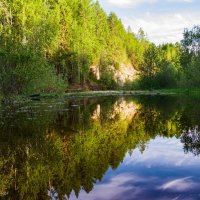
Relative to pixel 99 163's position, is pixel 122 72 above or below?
above

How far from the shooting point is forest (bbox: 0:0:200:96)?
3463 cm

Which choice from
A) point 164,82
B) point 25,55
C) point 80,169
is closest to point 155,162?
point 80,169

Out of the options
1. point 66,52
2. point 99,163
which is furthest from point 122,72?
Answer: point 99,163

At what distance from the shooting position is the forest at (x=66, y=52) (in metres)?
34.6

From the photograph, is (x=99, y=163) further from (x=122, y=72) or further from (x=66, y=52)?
(x=122, y=72)

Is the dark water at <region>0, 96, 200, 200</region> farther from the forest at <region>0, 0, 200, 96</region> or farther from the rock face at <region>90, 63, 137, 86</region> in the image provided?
the rock face at <region>90, 63, 137, 86</region>

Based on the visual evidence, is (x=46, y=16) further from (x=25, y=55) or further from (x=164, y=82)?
(x=164, y=82)

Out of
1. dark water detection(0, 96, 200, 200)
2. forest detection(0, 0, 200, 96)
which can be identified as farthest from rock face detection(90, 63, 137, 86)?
dark water detection(0, 96, 200, 200)

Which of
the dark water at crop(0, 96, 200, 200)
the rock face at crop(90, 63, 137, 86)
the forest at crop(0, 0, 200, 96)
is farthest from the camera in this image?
the rock face at crop(90, 63, 137, 86)

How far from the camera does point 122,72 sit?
12456cm

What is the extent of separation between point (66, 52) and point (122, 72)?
48852 mm

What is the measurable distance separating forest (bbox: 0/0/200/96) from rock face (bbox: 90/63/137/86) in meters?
0.40

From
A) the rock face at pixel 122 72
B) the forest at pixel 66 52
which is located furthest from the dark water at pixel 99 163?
the rock face at pixel 122 72

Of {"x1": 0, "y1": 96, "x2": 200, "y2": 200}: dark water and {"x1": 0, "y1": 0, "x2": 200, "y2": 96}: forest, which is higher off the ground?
{"x1": 0, "y1": 0, "x2": 200, "y2": 96}: forest
